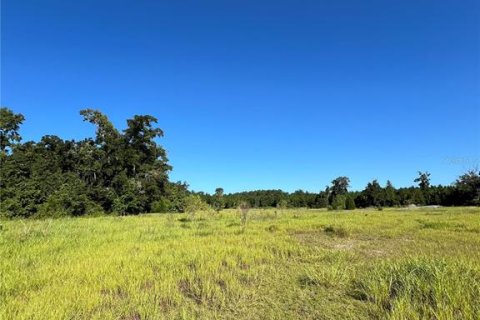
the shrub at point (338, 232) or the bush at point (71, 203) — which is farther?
the bush at point (71, 203)

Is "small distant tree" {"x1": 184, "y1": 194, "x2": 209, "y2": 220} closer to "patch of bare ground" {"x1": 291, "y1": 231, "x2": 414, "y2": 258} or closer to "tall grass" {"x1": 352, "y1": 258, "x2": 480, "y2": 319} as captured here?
"patch of bare ground" {"x1": 291, "y1": 231, "x2": 414, "y2": 258}

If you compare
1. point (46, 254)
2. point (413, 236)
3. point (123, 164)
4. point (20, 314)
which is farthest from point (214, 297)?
point (123, 164)

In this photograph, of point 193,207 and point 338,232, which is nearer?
point 338,232

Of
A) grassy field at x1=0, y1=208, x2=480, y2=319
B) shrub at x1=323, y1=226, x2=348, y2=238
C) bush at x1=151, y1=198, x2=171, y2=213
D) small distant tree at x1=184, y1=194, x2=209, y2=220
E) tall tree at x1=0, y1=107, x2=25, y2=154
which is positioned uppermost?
tall tree at x1=0, y1=107, x2=25, y2=154

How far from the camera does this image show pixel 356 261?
716 centimetres

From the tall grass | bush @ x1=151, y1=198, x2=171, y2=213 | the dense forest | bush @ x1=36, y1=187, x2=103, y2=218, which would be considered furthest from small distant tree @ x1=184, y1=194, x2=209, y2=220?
the tall grass

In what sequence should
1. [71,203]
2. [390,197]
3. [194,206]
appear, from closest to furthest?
1. [194,206]
2. [71,203]
3. [390,197]

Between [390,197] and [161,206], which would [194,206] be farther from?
[390,197]

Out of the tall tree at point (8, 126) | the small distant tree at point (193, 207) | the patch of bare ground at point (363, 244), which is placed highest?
the tall tree at point (8, 126)

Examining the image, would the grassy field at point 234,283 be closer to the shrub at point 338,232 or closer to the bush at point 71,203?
the shrub at point 338,232

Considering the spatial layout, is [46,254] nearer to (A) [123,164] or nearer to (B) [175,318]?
(B) [175,318]

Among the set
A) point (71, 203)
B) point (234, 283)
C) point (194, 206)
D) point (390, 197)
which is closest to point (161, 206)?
point (71, 203)

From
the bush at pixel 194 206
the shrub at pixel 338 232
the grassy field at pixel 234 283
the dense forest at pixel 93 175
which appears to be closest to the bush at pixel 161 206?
the dense forest at pixel 93 175

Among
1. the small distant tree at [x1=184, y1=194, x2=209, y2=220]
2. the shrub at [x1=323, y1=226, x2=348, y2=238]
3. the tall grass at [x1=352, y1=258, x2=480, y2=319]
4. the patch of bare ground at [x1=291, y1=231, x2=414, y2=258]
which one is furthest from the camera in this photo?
the small distant tree at [x1=184, y1=194, x2=209, y2=220]
